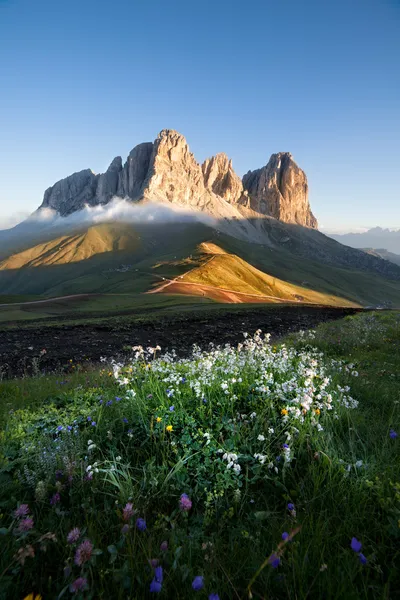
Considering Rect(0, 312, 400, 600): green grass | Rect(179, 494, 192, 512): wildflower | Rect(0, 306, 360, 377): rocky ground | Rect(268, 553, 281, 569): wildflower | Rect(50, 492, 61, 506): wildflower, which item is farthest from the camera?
Rect(0, 306, 360, 377): rocky ground

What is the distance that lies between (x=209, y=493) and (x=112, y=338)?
70.7 feet

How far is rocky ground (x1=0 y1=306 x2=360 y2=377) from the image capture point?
17.0m

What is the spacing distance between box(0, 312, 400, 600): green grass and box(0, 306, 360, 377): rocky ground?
31.8 feet

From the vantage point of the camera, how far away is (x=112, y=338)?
78.7 feet

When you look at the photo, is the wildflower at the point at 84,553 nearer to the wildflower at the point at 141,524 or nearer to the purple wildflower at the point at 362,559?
the wildflower at the point at 141,524

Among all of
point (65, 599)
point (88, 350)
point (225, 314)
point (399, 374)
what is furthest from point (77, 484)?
point (225, 314)

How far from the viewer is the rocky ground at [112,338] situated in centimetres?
1700

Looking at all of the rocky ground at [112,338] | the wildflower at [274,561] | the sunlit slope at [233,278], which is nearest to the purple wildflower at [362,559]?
the wildflower at [274,561]

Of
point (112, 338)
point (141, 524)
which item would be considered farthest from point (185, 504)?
point (112, 338)

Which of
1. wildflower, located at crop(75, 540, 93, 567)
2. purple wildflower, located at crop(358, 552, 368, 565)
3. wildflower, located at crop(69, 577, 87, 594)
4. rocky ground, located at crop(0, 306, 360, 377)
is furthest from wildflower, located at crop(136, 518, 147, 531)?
rocky ground, located at crop(0, 306, 360, 377)

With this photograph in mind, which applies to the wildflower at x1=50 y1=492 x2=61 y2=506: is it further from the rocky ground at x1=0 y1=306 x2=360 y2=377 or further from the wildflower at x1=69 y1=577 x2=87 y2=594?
the rocky ground at x1=0 y1=306 x2=360 y2=377

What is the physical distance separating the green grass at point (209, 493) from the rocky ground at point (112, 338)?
969cm

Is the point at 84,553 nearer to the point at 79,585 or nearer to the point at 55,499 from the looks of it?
the point at 79,585

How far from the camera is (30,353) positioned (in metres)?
19.2
